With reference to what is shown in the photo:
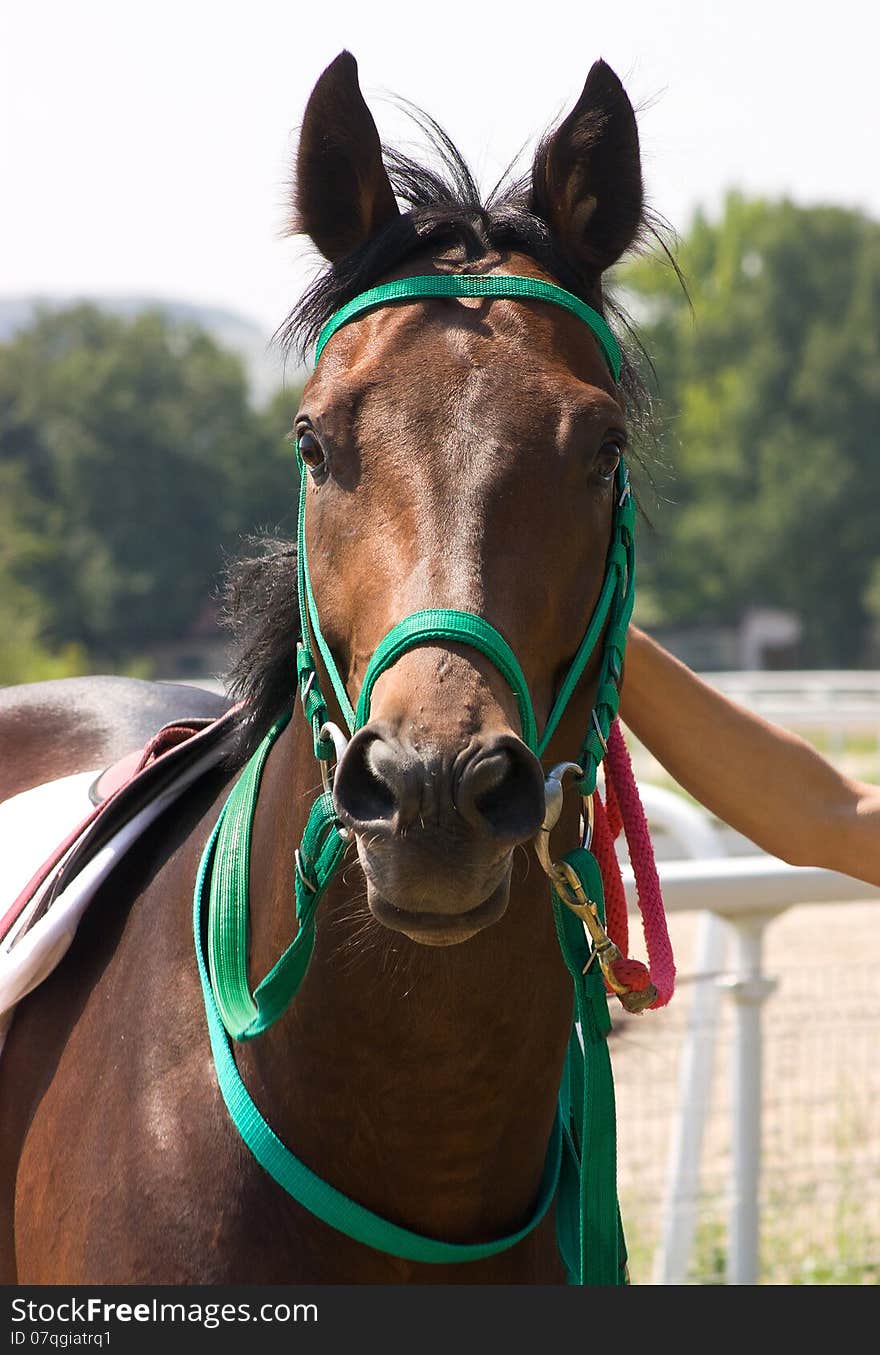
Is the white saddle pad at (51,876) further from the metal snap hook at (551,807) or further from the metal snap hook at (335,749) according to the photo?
the metal snap hook at (551,807)

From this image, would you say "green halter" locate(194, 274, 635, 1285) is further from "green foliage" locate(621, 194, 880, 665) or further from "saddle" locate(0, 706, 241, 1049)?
"green foliage" locate(621, 194, 880, 665)

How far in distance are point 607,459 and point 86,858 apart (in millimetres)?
1247

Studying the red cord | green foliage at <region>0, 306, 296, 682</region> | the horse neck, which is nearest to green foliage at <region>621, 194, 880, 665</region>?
green foliage at <region>0, 306, 296, 682</region>

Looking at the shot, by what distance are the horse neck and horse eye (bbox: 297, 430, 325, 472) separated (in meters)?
0.42

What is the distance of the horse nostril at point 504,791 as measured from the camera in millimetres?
1762

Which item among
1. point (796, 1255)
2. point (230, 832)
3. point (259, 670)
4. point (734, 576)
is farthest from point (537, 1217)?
point (734, 576)

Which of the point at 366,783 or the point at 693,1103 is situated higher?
the point at 366,783

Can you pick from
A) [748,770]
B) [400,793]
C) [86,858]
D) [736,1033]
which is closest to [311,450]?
[400,793]

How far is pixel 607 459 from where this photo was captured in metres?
2.22

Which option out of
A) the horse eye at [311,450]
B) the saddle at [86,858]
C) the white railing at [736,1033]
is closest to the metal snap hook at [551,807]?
the horse eye at [311,450]

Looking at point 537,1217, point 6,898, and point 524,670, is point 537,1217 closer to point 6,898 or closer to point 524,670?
point 524,670

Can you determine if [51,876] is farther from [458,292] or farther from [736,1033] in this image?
[736,1033]

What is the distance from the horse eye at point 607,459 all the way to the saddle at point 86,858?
90 cm

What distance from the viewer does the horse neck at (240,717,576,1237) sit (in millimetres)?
2186
